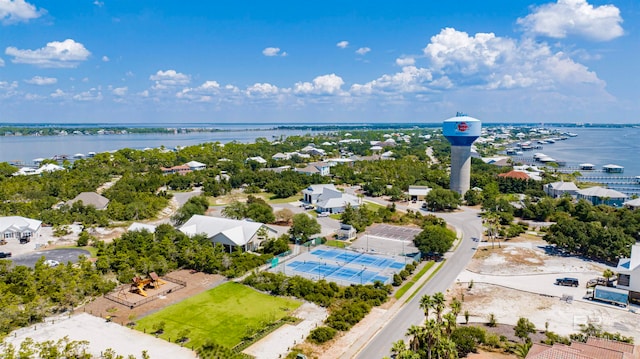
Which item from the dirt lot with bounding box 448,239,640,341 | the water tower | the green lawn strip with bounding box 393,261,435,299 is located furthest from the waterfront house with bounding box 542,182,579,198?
the green lawn strip with bounding box 393,261,435,299

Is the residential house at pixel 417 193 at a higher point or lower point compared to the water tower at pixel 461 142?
lower

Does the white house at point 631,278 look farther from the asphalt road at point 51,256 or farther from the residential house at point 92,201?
the residential house at point 92,201

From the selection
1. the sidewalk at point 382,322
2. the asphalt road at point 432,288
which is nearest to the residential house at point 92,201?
the sidewalk at point 382,322

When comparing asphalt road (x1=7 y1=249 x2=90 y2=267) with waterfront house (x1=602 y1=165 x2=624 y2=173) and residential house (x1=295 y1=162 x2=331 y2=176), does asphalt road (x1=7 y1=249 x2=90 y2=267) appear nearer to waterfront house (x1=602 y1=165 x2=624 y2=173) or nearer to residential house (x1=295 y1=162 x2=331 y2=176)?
residential house (x1=295 y1=162 x2=331 y2=176)

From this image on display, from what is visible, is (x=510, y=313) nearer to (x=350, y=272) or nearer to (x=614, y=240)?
(x=350, y=272)

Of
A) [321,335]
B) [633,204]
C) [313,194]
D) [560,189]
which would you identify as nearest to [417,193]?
[313,194]

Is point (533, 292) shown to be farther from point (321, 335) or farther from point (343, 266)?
point (321, 335)
